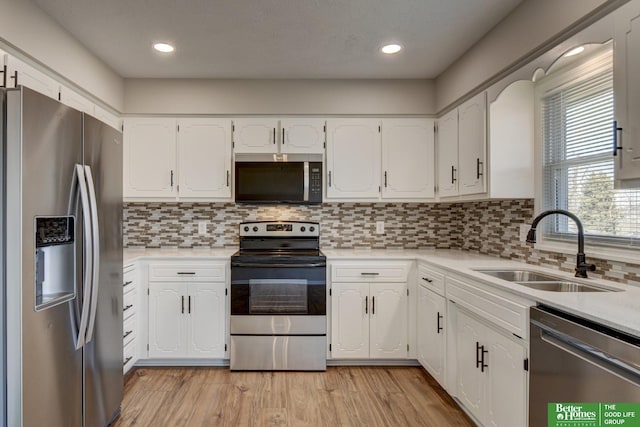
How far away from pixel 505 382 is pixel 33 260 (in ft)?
6.80

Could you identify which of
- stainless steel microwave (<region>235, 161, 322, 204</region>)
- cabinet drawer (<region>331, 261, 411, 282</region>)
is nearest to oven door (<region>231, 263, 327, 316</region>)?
cabinet drawer (<region>331, 261, 411, 282</region>)

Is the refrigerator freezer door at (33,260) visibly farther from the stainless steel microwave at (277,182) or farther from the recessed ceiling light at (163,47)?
the stainless steel microwave at (277,182)

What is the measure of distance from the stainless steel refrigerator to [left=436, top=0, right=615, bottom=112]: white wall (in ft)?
7.51

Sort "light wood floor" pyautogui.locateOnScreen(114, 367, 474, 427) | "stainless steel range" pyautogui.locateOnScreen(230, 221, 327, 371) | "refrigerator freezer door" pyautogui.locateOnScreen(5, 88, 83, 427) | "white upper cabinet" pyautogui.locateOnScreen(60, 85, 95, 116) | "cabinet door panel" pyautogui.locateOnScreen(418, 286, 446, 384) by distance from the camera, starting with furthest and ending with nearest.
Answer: "stainless steel range" pyautogui.locateOnScreen(230, 221, 327, 371), "cabinet door panel" pyautogui.locateOnScreen(418, 286, 446, 384), "white upper cabinet" pyautogui.locateOnScreen(60, 85, 95, 116), "light wood floor" pyautogui.locateOnScreen(114, 367, 474, 427), "refrigerator freezer door" pyautogui.locateOnScreen(5, 88, 83, 427)

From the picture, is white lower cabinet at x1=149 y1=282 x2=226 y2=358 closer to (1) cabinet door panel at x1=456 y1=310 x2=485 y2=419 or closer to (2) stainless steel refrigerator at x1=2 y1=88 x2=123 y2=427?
(2) stainless steel refrigerator at x1=2 y1=88 x2=123 y2=427

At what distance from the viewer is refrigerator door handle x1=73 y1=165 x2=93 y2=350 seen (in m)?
1.62

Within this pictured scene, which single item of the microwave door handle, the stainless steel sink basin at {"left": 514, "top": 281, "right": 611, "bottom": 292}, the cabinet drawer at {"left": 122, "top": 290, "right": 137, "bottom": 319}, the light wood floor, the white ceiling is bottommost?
the light wood floor

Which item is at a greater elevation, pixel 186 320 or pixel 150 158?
pixel 150 158

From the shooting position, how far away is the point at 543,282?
1.91m

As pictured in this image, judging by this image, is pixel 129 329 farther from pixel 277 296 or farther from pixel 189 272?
pixel 277 296

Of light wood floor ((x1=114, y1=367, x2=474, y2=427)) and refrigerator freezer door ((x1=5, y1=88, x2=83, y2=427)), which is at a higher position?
refrigerator freezer door ((x1=5, y1=88, x2=83, y2=427))

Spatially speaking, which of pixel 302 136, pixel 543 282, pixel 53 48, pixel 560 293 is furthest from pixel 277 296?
pixel 53 48

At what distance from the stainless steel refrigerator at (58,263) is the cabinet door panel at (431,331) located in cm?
201

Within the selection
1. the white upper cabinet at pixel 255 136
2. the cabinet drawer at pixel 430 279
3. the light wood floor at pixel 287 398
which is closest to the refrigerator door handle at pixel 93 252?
the light wood floor at pixel 287 398
